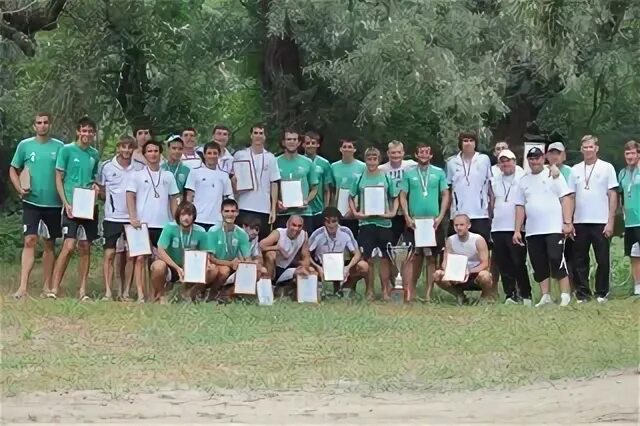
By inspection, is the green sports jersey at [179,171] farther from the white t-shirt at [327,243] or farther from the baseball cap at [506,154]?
the baseball cap at [506,154]

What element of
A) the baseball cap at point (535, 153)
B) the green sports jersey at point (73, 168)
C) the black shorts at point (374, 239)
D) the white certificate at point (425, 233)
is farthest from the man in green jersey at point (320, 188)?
the green sports jersey at point (73, 168)

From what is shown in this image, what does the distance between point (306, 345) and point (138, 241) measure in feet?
10.3

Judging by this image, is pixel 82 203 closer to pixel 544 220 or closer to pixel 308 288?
pixel 308 288

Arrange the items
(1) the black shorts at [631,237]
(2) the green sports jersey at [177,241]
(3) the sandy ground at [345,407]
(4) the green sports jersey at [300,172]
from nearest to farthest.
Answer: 1. (3) the sandy ground at [345,407]
2. (2) the green sports jersey at [177,241]
3. (1) the black shorts at [631,237]
4. (4) the green sports jersey at [300,172]

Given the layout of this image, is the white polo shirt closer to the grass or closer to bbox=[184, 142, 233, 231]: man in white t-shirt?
bbox=[184, 142, 233, 231]: man in white t-shirt

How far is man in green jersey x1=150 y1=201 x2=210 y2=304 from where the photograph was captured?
1252 cm

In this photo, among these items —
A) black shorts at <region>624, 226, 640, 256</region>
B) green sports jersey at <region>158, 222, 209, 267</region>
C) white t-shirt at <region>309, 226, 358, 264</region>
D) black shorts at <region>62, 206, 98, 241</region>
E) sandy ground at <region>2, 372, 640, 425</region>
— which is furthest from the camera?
white t-shirt at <region>309, 226, 358, 264</region>

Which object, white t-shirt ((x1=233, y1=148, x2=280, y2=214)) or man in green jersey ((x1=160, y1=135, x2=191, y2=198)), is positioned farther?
white t-shirt ((x1=233, y1=148, x2=280, y2=214))

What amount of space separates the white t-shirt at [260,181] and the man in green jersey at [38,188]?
212cm

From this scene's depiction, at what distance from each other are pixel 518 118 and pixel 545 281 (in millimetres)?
9603

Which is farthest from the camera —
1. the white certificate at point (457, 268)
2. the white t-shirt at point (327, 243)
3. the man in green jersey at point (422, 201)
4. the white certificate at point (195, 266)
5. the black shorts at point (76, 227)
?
the man in green jersey at point (422, 201)

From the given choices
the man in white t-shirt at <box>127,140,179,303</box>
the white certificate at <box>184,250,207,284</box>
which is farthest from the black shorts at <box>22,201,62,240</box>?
the white certificate at <box>184,250,207,284</box>

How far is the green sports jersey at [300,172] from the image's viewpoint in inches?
539

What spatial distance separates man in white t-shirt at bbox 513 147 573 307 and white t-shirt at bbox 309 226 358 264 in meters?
1.89
